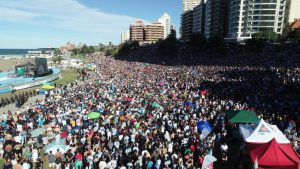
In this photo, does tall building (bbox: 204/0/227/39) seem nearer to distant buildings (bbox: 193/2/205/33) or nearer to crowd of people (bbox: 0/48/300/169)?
distant buildings (bbox: 193/2/205/33)

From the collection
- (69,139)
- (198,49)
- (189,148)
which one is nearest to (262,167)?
(189,148)

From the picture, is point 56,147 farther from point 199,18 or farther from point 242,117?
point 199,18

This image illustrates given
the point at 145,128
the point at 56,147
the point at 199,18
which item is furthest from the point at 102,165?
the point at 199,18

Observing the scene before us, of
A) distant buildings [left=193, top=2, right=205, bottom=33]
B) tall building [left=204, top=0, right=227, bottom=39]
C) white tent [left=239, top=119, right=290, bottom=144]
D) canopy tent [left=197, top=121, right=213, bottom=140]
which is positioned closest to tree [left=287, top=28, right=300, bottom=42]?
tall building [left=204, top=0, right=227, bottom=39]

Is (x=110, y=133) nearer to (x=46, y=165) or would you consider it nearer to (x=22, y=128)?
(x=46, y=165)

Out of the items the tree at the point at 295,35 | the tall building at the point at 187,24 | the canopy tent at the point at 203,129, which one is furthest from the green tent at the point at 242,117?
the tall building at the point at 187,24

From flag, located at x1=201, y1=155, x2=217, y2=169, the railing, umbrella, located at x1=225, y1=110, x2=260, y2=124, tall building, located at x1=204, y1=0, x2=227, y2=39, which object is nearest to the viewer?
flag, located at x1=201, y1=155, x2=217, y2=169
